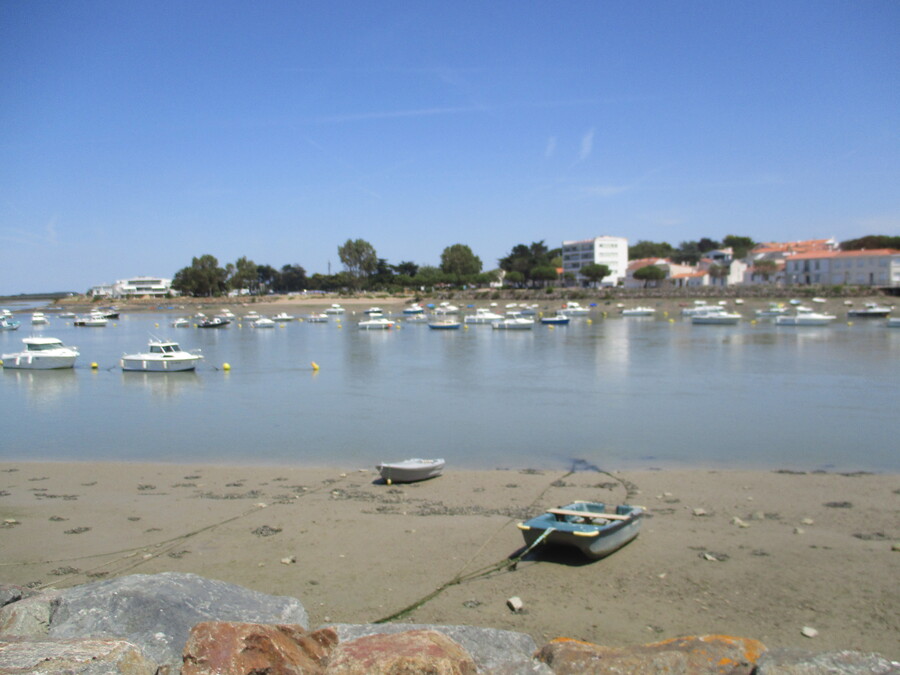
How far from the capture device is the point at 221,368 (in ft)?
137

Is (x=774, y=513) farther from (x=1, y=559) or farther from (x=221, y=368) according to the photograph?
(x=221, y=368)

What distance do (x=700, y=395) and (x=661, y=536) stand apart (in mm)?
18954

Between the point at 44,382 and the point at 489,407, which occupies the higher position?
the point at 44,382

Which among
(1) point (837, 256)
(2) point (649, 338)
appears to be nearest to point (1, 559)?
(2) point (649, 338)

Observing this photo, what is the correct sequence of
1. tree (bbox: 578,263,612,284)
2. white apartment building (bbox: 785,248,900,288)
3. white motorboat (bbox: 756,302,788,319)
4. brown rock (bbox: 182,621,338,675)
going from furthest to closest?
tree (bbox: 578,263,612,284) → white apartment building (bbox: 785,248,900,288) → white motorboat (bbox: 756,302,788,319) → brown rock (bbox: 182,621,338,675)

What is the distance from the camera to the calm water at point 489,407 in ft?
61.6

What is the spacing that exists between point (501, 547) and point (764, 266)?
416 ft

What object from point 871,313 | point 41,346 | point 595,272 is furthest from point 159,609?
point 595,272

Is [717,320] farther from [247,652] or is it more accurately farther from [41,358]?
[247,652]

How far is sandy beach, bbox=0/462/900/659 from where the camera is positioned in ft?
28.2

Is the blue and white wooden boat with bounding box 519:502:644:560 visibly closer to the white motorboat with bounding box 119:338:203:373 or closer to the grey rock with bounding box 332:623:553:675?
the grey rock with bounding box 332:623:553:675

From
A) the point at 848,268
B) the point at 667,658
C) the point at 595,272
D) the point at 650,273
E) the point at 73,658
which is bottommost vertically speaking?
the point at 667,658

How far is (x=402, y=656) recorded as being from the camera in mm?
5508

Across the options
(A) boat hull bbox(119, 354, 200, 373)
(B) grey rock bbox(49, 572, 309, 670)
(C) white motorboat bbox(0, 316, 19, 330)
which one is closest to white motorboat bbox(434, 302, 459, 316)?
(C) white motorboat bbox(0, 316, 19, 330)
